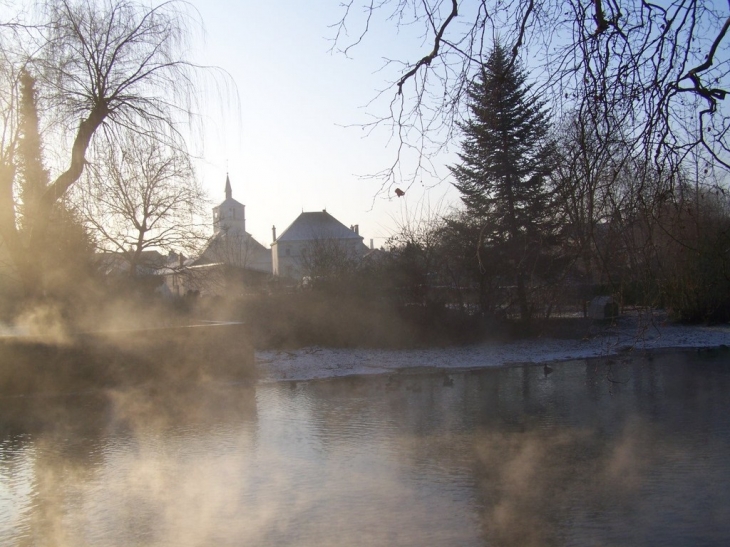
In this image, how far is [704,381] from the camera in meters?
15.4

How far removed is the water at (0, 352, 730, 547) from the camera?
627 cm

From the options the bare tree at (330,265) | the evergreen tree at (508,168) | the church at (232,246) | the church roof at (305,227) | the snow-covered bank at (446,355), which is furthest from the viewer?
the church roof at (305,227)

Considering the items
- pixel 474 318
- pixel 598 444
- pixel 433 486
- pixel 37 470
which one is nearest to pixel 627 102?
pixel 433 486

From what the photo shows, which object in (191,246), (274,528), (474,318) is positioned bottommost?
(274,528)

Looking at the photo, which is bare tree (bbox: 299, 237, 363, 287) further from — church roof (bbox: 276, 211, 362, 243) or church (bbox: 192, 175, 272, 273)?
church roof (bbox: 276, 211, 362, 243)

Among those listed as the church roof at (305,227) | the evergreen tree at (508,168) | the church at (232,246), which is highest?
the church roof at (305,227)

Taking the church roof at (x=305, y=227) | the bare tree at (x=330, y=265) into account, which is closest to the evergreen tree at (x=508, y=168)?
the bare tree at (x=330, y=265)

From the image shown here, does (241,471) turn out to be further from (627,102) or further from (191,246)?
(191,246)

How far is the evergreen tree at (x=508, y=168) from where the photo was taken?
621cm

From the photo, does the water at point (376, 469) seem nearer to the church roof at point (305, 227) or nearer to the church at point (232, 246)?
the church at point (232, 246)

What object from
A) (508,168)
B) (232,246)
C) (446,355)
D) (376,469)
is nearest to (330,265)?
(446,355)

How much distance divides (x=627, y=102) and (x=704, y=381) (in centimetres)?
1226

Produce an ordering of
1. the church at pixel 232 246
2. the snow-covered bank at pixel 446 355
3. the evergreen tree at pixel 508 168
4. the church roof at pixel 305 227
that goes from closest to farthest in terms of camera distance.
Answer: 1. the evergreen tree at pixel 508 168
2. the snow-covered bank at pixel 446 355
3. the church at pixel 232 246
4. the church roof at pixel 305 227

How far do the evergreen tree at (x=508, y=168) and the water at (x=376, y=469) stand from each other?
2530 mm
